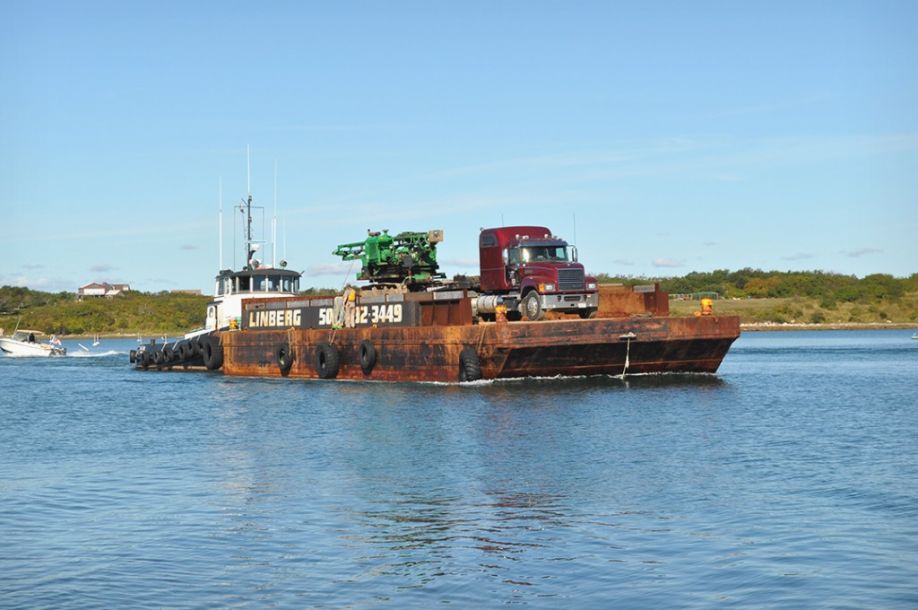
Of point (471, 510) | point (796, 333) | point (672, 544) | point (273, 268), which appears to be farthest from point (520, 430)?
point (796, 333)

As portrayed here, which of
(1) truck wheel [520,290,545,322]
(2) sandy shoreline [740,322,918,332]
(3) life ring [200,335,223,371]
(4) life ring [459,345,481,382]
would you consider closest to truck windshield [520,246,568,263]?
(1) truck wheel [520,290,545,322]

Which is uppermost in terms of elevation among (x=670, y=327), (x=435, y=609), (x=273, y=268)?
(x=273, y=268)

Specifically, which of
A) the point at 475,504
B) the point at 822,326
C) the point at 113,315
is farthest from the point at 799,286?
the point at 475,504

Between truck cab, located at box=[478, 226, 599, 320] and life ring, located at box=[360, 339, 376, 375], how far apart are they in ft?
16.3

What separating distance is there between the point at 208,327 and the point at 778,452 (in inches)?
1616

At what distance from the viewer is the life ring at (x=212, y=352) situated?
54.2m

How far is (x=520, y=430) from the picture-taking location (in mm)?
24984

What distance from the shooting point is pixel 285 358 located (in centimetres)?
4666

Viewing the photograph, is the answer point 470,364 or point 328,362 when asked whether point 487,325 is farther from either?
point 328,362

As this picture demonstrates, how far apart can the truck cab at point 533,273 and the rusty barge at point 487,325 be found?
3cm

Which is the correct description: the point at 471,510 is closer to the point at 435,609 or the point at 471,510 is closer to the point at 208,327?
the point at 435,609

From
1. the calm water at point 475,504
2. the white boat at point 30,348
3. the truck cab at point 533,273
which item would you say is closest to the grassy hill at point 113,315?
the white boat at point 30,348

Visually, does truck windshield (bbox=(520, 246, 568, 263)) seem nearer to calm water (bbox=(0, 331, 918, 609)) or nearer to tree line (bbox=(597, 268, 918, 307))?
calm water (bbox=(0, 331, 918, 609))

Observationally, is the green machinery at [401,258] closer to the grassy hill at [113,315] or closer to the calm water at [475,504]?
the calm water at [475,504]
